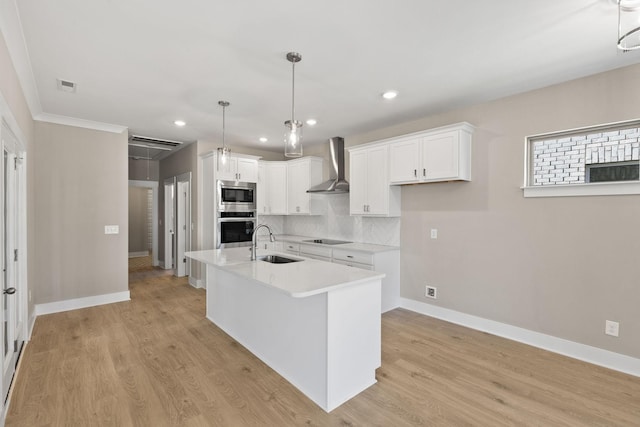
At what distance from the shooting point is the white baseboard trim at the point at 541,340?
2.65 meters

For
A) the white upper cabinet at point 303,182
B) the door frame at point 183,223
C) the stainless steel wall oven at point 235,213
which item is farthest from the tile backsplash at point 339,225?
the door frame at point 183,223

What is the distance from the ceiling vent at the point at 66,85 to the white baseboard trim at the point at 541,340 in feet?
15.1

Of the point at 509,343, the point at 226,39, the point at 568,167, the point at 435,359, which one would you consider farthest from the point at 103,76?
the point at 509,343

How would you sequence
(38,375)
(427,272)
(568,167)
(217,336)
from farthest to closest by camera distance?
1. (427,272)
2. (217,336)
3. (568,167)
4. (38,375)

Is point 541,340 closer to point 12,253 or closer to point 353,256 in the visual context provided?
point 353,256

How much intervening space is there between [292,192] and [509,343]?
3989 mm

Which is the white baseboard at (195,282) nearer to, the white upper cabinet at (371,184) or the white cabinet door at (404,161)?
the white upper cabinet at (371,184)

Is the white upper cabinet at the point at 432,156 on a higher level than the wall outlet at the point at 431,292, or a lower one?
higher

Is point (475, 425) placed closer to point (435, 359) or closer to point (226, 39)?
point (435, 359)

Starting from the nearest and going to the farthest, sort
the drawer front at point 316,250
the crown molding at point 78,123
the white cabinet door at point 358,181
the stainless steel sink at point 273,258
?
the stainless steel sink at point 273,258 < the crown molding at point 78,123 < the white cabinet door at point 358,181 < the drawer front at point 316,250

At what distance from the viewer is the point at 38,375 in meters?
2.56

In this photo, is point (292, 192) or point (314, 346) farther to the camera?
point (292, 192)

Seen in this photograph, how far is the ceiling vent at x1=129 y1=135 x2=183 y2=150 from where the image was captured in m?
5.20

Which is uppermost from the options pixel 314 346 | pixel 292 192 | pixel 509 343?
pixel 292 192
